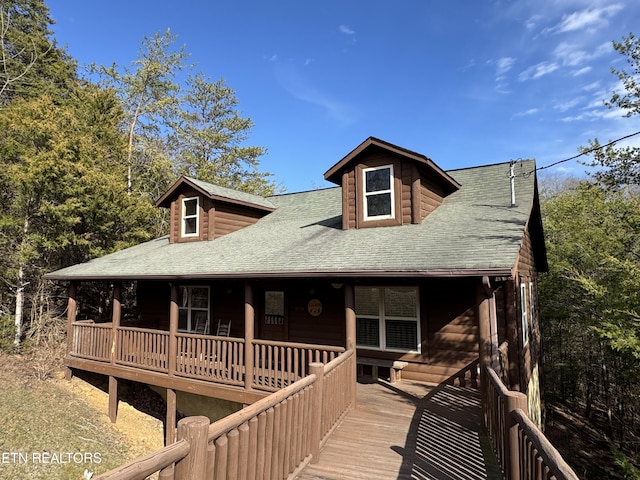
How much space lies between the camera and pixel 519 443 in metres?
3.27

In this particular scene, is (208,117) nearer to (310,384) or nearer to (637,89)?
(637,89)

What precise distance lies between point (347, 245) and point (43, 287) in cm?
1299

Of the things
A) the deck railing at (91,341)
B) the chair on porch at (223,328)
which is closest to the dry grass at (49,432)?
the deck railing at (91,341)

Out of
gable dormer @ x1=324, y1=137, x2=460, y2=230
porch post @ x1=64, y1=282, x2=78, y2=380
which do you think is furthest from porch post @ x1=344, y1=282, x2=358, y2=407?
porch post @ x1=64, y1=282, x2=78, y2=380

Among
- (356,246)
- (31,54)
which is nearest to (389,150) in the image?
(356,246)

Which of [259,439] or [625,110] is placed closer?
[259,439]

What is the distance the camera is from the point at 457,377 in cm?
779

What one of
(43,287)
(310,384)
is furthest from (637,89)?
(43,287)

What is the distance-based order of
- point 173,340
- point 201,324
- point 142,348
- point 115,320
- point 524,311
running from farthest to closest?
point 201,324, point 115,320, point 524,311, point 142,348, point 173,340

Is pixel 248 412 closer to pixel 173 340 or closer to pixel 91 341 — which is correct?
pixel 173 340

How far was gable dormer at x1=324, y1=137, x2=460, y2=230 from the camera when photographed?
29.8 ft

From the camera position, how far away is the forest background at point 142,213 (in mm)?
12953

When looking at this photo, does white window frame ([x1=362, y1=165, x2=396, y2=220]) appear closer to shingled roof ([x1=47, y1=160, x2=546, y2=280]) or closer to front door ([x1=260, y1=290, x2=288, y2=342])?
shingled roof ([x1=47, y1=160, x2=546, y2=280])

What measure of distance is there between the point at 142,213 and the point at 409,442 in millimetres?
16062
